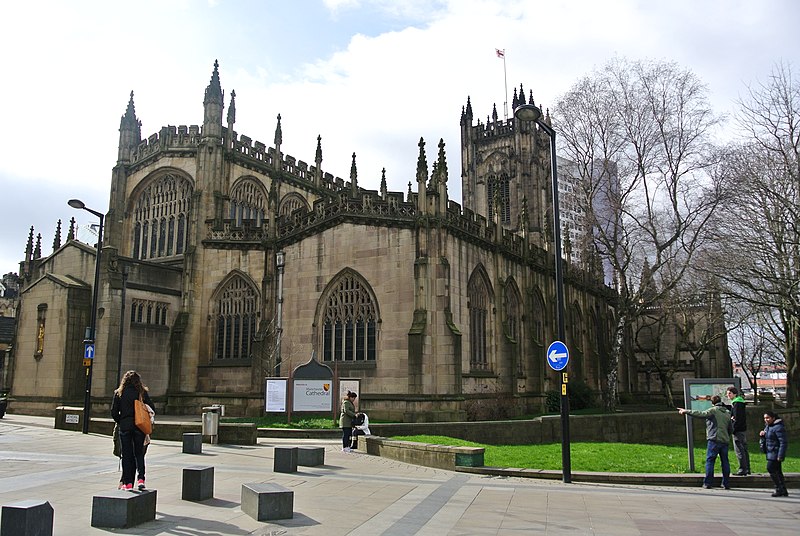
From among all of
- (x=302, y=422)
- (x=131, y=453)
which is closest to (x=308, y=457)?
(x=131, y=453)

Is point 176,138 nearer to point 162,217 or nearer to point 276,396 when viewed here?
point 162,217

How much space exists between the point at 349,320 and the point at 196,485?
17.9m

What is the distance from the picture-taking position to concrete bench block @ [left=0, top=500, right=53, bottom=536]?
6492 mm

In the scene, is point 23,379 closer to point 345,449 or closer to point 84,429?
point 84,429

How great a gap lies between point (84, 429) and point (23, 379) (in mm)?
14045

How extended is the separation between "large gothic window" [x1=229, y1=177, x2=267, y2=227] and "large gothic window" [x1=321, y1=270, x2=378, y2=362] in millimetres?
11446

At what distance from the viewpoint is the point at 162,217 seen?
3822 cm

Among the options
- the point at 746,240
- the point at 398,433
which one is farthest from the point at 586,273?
the point at 398,433

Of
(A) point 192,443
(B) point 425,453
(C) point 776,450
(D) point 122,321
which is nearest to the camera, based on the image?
(C) point 776,450

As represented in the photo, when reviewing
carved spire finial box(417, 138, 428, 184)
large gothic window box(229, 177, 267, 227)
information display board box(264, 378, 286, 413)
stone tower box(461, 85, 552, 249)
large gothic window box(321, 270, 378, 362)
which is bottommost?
information display board box(264, 378, 286, 413)

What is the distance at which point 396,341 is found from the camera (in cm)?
2633

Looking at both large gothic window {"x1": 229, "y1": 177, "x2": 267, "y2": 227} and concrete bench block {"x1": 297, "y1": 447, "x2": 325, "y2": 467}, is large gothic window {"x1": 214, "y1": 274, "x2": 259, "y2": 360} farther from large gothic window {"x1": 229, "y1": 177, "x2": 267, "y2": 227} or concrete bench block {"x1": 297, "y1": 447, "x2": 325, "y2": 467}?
concrete bench block {"x1": 297, "y1": 447, "x2": 325, "y2": 467}

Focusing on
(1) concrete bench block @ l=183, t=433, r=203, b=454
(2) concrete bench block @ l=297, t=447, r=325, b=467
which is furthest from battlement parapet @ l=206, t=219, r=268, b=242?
(2) concrete bench block @ l=297, t=447, r=325, b=467

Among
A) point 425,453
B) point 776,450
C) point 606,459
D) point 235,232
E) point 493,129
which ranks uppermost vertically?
point 493,129
